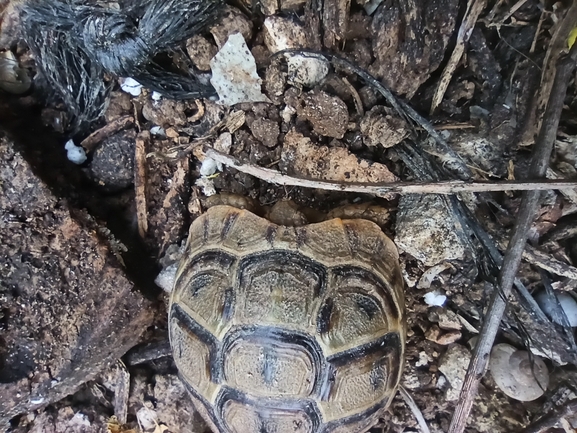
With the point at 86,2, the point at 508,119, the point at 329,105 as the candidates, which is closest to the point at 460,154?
the point at 508,119

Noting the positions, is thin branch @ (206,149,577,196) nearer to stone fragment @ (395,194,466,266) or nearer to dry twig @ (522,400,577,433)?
stone fragment @ (395,194,466,266)

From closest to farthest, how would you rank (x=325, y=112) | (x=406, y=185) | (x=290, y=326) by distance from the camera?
(x=290, y=326) < (x=406, y=185) < (x=325, y=112)

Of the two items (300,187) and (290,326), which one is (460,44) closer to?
(300,187)

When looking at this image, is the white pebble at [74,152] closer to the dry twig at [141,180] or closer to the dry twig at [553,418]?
the dry twig at [141,180]

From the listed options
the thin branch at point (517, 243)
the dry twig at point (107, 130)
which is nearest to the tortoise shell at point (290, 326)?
the thin branch at point (517, 243)

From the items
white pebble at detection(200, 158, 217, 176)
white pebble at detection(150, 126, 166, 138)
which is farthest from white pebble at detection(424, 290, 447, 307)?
white pebble at detection(150, 126, 166, 138)

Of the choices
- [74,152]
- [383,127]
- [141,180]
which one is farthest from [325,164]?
[74,152]
